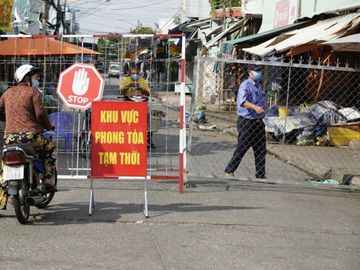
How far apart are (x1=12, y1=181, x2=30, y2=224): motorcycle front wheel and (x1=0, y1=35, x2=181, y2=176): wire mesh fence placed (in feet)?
7.76

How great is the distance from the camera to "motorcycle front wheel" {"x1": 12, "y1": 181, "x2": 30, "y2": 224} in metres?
6.30

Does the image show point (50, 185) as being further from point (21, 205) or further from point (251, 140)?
point (251, 140)

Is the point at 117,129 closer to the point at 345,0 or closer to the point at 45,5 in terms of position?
the point at 345,0

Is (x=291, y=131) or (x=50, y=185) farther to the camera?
(x=291, y=131)

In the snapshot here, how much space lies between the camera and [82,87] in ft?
26.9

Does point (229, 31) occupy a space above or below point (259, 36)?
above

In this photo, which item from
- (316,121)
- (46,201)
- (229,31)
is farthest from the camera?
(229,31)

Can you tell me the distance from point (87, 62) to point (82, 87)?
1.00 metres

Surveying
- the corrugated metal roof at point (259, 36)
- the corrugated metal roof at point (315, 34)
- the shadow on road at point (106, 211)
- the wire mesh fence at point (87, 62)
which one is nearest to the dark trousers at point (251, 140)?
the wire mesh fence at point (87, 62)

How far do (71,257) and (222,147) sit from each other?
9.24 m

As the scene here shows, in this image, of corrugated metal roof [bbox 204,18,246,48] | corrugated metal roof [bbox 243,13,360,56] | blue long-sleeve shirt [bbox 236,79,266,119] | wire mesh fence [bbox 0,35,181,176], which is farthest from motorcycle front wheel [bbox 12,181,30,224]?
corrugated metal roof [bbox 204,18,246,48]

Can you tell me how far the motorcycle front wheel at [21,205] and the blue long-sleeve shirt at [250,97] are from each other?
3883mm

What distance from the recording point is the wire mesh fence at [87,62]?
903cm

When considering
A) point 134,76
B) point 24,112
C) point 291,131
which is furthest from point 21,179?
point 291,131
